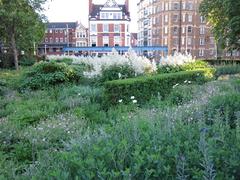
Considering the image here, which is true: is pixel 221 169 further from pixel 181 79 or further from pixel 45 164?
pixel 181 79

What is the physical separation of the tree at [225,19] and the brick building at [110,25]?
52.4 m

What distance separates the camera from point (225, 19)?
3069cm

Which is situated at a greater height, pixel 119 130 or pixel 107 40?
pixel 107 40

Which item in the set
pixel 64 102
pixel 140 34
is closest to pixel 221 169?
pixel 64 102

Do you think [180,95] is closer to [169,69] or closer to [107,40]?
[169,69]

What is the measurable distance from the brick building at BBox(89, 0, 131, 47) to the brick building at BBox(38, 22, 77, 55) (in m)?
25.9

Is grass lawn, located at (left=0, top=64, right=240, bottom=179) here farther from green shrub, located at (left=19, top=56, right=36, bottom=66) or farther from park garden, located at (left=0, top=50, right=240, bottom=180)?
green shrub, located at (left=19, top=56, right=36, bottom=66)

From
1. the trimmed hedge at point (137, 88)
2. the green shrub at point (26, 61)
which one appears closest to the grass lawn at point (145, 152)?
the trimmed hedge at point (137, 88)

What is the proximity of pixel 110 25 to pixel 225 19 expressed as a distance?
56.5 m

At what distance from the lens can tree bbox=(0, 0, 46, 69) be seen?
32.8 meters

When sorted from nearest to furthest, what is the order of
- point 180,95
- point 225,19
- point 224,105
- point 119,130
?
point 119,130
point 224,105
point 180,95
point 225,19

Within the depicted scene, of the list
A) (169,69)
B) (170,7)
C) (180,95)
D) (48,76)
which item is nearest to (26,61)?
(48,76)

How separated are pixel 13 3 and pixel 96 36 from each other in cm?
5433

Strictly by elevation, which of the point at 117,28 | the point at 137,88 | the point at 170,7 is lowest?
the point at 137,88
